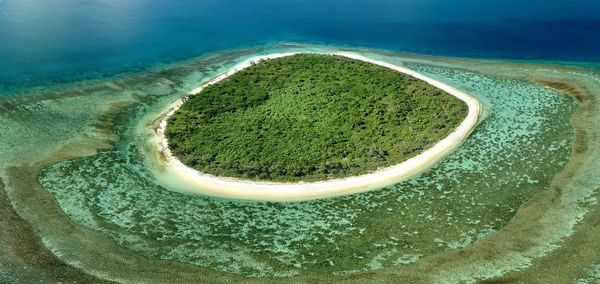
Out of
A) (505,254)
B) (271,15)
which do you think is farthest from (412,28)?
(505,254)

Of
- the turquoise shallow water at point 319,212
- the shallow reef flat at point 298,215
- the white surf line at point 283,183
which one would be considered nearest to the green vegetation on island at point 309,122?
the white surf line at point 283,183

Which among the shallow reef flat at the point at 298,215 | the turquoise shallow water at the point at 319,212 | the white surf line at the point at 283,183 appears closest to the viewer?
the shallow reef flat at the point at 298,215

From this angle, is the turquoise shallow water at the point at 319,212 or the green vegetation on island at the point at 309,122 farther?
the green vegetation on island at the point at 309,122

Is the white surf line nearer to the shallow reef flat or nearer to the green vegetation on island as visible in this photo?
the green vegetation on island

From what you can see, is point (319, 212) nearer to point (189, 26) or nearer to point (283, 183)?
point (283, 183)

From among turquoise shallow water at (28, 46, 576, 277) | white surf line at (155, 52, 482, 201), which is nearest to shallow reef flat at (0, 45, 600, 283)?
turquoise shallow water at (28, 46, 576, 277)

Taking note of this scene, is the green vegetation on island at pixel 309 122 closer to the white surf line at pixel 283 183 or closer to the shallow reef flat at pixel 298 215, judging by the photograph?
the white surf line at pixel 283 183

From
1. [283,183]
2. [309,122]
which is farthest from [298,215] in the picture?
[309,122]
